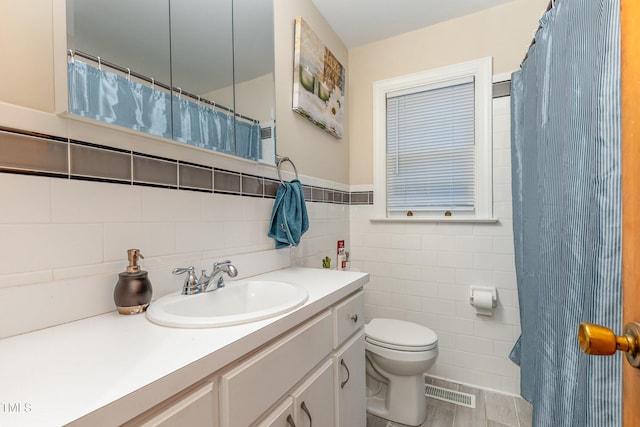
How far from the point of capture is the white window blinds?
2012 millimetres

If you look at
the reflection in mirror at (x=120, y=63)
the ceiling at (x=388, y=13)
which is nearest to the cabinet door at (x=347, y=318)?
the reflection in mirror at (x=120, y=63)

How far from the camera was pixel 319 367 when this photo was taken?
102cm

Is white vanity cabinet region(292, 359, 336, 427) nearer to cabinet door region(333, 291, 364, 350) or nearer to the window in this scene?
cabinet door region(333, 291, 364, 350)

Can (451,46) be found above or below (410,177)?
above

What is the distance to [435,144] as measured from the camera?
2.11 metres

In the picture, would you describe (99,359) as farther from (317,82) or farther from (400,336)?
(317,82)

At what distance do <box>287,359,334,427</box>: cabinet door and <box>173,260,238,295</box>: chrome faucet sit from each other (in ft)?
1.44

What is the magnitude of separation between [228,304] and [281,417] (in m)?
0.42

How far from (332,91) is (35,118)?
66.4 inches

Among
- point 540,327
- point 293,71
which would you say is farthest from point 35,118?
point 540,327

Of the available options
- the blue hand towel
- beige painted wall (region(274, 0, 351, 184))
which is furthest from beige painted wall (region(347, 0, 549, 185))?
the blue hand towel

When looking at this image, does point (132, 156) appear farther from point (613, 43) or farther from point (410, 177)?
point (410, 177)

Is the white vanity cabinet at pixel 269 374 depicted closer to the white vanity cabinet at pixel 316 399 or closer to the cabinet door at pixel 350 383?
the white vanity cabinet at pixel 316 399

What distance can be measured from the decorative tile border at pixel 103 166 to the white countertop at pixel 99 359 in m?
0.39
